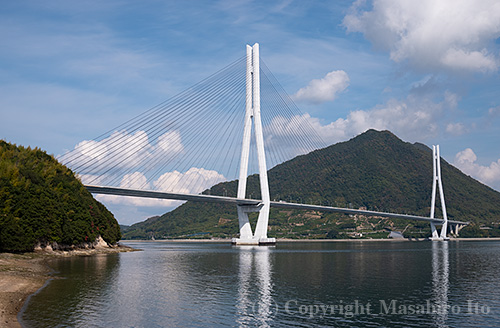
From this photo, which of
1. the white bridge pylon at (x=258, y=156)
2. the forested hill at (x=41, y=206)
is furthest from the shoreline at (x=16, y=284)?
the white bridge pylon at (x=258, y=156)

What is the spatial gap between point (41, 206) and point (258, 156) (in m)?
38.2

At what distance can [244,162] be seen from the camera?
80.8 meters

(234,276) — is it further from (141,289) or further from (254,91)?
(254,91)

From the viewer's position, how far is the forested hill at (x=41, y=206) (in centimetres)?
4831

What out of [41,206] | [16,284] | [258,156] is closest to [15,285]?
[16,284]

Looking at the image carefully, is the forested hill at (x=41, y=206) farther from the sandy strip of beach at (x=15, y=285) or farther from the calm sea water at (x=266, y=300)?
the calm sea water at (x=266, y=300)

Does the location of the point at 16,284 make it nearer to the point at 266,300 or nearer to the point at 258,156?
the point at 266,300

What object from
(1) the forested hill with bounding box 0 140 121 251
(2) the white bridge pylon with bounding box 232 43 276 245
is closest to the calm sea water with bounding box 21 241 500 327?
(1) the forested hill with bounding box 0 140 121 251

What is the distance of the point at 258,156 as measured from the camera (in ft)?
268

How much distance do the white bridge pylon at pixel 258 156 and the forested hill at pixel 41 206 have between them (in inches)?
959

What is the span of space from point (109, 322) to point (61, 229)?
42654 millimetres

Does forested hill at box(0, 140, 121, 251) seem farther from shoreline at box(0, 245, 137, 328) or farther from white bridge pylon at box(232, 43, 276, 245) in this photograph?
white bridge pylon at box(232, 43, 276, 245)

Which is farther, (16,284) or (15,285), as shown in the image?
(16,284)

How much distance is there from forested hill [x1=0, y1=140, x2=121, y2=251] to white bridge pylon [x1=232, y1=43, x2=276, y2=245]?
24370 millimetres
